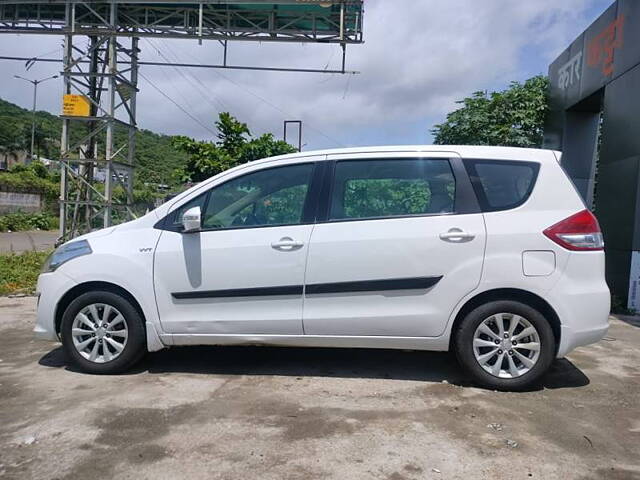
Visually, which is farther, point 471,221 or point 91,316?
point 91,316

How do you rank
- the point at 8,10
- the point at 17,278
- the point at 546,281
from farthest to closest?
1. the point at 8,10
2. the point at 17,278
3. the point at 546,281

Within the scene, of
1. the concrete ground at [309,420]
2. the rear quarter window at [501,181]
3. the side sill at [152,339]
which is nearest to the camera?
the concrete ground at [309,420]

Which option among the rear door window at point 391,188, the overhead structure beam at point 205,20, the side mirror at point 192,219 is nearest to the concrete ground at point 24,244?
the overhead structure beam at point 205,20

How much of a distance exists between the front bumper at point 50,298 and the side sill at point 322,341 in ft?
3.01

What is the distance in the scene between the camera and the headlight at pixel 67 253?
4.54m

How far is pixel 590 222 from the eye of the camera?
13.6ft

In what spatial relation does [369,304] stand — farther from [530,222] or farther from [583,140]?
[583,140]

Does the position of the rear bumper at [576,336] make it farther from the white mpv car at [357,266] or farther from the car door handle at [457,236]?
the car door handle at [457,236]

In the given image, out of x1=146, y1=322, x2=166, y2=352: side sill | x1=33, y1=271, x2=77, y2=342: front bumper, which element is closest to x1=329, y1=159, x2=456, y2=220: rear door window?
x1=146, y1=322, x2=166, y2=352: side sill

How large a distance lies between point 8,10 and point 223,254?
42.9 feet

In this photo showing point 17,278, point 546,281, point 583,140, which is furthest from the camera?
point 583,140

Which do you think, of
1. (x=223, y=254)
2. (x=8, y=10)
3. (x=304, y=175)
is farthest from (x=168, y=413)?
(x=8, y=10)

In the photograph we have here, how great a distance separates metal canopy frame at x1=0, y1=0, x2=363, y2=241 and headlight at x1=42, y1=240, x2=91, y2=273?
9.26m

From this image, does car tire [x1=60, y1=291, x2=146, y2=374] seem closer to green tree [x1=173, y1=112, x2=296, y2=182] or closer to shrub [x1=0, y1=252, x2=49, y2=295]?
shrub [x1=0, y1=252, x2=49, y2=295]
